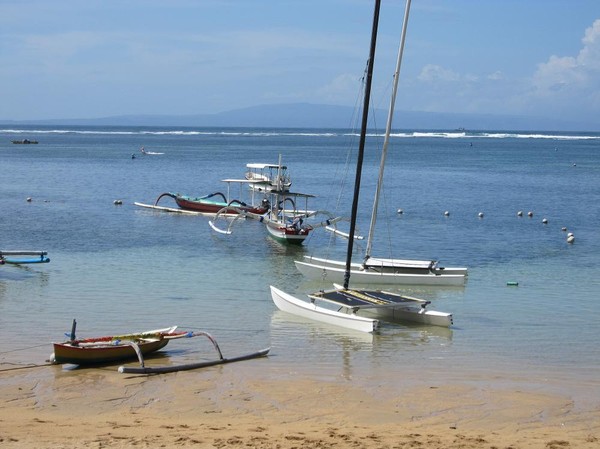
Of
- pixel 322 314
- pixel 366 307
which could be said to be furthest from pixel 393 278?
pixel 366 307

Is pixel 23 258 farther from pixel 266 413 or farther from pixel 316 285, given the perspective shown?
pixel 266 413

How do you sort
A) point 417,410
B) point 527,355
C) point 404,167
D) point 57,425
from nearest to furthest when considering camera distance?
point 57,425 < point 417,410 < point 527,355 < point 404,167

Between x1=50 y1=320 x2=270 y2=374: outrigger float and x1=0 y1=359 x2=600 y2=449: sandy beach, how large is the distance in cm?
23

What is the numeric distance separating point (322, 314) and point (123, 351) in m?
6.22

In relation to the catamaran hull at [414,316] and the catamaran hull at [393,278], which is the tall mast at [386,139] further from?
the catamaran hull at [414,316]

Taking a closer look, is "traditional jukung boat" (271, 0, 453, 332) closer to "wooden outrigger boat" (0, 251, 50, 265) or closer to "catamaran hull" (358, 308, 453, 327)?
"catamaran hull" (358, 308, 453, 327)

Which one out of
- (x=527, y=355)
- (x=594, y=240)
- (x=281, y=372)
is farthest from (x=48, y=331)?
(x=594, y=240)

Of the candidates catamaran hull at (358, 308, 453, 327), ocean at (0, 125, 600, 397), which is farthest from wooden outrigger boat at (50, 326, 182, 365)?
catamaran hull at (358, 308, 453, 327)

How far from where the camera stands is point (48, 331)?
21.1 metres

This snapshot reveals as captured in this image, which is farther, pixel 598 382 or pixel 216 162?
pixel 216 162

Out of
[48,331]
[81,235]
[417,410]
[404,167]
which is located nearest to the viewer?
[417,410]

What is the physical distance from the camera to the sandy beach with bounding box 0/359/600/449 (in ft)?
43.4

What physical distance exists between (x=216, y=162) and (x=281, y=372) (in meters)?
93.4

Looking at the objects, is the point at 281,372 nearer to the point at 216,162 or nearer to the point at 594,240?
the point at 594,240
